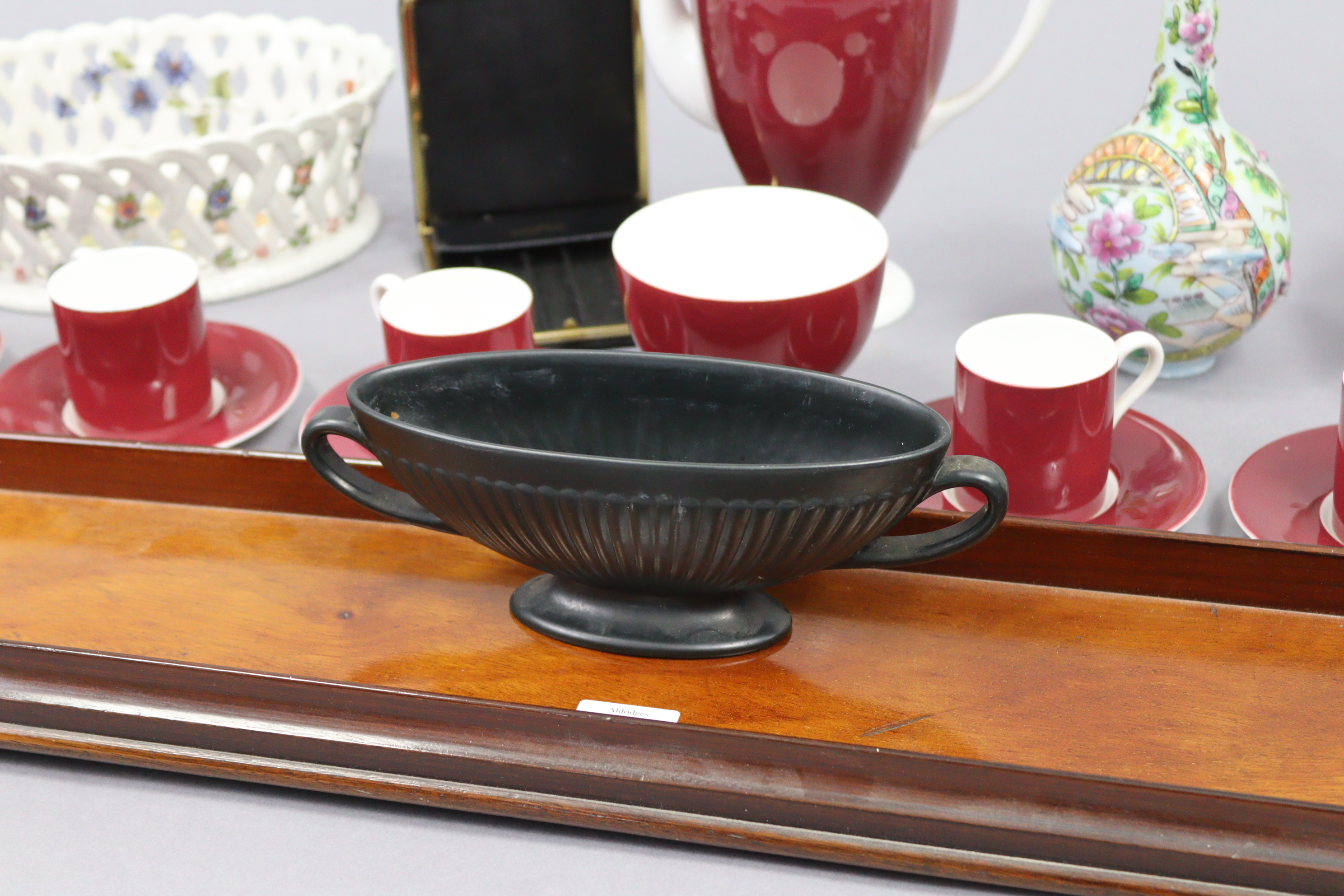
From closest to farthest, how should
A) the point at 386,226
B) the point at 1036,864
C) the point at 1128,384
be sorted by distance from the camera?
1. the point at 1036,864
2. the point at 1128,384
3. the point at 386,226

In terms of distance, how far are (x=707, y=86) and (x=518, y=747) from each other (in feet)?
1.49

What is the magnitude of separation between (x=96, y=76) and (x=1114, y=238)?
733 mm

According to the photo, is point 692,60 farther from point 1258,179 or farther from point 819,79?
point 1258,179

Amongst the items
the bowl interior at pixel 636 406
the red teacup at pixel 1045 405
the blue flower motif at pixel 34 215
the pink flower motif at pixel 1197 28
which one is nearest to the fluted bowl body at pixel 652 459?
the bowl interior at pixel 636 406

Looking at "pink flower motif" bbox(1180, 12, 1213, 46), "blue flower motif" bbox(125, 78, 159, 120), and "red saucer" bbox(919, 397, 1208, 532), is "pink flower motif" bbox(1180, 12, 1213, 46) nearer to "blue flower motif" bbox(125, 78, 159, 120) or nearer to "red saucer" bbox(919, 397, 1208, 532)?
"red saucer" bbox(919, 397, 1208, 532)

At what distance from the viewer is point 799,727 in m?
0.47

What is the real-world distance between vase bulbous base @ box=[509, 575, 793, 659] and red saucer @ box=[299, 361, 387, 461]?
0.12m

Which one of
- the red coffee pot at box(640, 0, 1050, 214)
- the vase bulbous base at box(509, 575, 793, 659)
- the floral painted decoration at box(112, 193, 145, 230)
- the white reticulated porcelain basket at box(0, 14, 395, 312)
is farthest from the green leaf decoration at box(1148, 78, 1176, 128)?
the floral painted decoration at box(112, 193, 145, 230)

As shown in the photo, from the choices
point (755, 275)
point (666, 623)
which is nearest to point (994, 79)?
point (755, 275)

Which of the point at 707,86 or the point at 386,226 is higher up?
the point at 707,86

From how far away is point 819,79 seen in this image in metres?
0.74

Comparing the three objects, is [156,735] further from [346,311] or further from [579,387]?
[346,311]

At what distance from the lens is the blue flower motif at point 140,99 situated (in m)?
1.03

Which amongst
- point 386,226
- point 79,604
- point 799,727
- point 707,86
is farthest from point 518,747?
point 386,226
